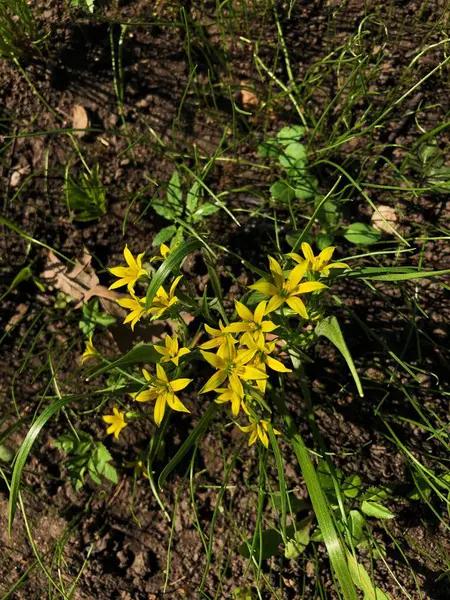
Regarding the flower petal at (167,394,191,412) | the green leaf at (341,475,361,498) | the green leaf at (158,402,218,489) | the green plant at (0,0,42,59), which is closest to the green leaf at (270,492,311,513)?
the green leaf at (341,475,361,498)

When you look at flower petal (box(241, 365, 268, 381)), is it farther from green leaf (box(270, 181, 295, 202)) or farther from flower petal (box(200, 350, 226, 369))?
green leaf (box(270, 181, 295, 202))

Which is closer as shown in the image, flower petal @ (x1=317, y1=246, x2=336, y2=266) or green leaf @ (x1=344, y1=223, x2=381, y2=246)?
flower petal @ (x1=317, y1=246, x2=336, y2=266)

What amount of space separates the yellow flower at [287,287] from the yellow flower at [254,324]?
0.03 metres

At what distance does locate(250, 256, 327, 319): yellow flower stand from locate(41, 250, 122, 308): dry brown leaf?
1071 millimetres

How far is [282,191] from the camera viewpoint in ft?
7.33

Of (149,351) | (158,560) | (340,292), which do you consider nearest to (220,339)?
(149,351)

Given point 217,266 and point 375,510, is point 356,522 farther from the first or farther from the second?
point 217,266

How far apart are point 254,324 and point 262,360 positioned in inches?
4.6

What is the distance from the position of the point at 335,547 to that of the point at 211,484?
944 millimetres

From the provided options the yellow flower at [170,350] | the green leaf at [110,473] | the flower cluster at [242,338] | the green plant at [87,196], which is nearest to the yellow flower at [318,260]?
the flower cluster at [242,338]

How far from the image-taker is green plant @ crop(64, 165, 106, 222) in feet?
7.88

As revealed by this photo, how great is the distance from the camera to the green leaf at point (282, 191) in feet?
7.30

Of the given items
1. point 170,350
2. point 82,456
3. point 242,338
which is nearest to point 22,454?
point 170,350

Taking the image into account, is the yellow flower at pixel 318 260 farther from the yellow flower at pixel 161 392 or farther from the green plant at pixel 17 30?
the green plant at pixel 17 30
